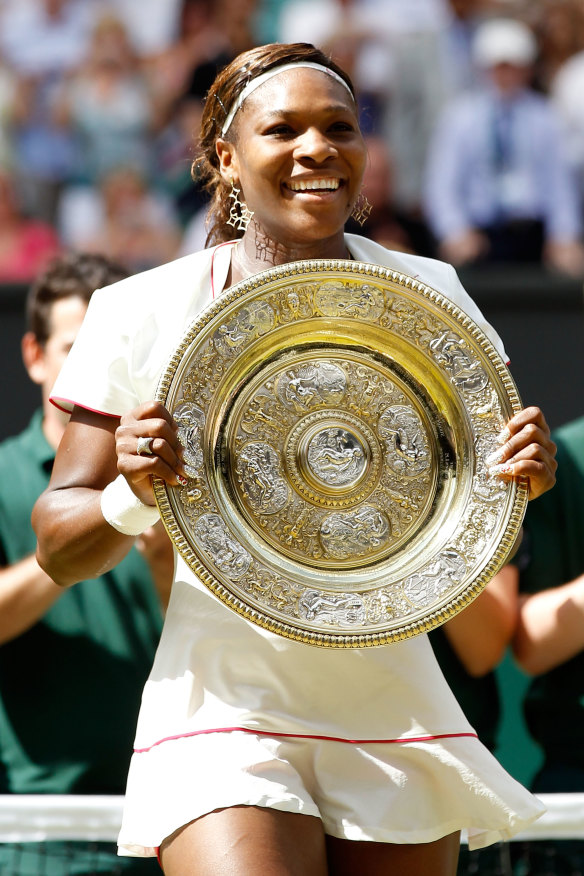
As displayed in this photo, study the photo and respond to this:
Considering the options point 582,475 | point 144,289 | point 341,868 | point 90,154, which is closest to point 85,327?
point 144,289

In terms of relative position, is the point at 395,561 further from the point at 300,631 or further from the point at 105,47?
the point at 105,47

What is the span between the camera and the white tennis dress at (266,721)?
7.23 feet

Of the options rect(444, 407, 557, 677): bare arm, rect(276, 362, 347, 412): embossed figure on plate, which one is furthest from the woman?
rect(444, 407, 557, 677): bare arm

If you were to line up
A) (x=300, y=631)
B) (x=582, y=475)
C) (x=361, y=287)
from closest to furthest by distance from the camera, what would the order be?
(x=300, y=631) → (x=361, y=287) → (x=582, y=475)

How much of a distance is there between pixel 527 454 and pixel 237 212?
0.84m

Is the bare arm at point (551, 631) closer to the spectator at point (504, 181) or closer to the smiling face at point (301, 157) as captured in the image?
the smiling face at point (301, 157)

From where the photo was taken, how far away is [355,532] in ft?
7.57

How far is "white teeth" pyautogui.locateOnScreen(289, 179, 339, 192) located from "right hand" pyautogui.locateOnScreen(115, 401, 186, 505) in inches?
19.6

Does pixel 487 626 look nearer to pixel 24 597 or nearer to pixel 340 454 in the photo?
pixel 24 597

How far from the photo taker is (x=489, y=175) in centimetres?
782

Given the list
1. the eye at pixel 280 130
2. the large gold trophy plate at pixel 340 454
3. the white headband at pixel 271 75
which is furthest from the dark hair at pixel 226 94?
the large gold trophy plate at pixel 340 454

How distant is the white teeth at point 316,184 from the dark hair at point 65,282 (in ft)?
5.58

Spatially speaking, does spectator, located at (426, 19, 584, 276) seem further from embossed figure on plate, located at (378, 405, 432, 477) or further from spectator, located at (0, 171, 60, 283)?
embossed figure on plate, located at (378, 405, 432, 477)

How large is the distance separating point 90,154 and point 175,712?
22.4 feet
